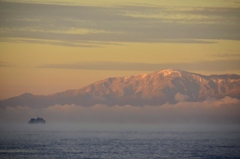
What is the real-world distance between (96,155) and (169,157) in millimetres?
11353

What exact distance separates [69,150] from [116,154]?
12882 mm

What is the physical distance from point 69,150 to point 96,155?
41.0 ft

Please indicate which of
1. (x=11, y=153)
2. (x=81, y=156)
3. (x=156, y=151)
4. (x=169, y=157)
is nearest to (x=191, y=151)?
(x=156, y=151)

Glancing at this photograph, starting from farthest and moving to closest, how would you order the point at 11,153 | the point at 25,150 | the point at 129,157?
1. the point at 25,150
2. the point at 11,153
3. the point at 129,157

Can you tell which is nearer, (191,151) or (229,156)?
(229,156)

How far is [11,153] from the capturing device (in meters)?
106

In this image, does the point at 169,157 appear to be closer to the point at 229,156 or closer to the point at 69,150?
the point at 229,156

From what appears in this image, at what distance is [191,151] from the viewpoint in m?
113

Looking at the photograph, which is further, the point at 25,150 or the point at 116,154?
the point at 25,150

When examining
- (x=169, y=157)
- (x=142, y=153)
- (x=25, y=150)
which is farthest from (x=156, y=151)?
(x=25, y=150)

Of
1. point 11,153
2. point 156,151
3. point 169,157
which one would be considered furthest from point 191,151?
point 11,153

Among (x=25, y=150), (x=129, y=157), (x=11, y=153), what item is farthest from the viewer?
(x=25, y=150)

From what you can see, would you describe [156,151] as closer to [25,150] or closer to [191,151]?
[191,151]

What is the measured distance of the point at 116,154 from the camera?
104 metres
